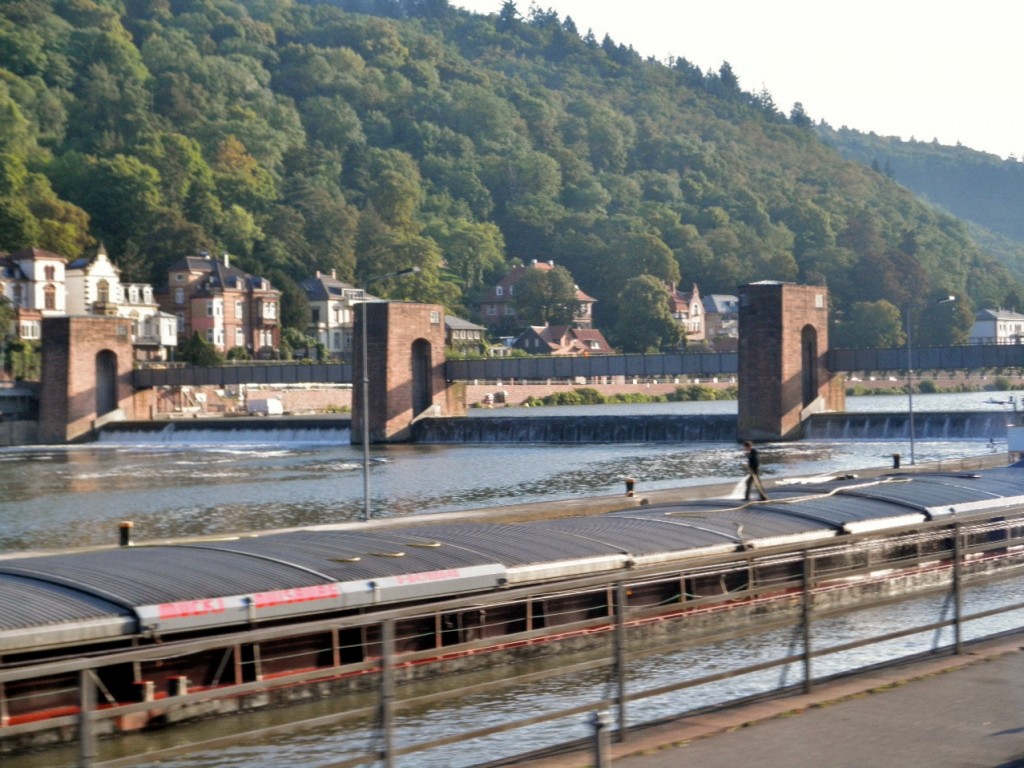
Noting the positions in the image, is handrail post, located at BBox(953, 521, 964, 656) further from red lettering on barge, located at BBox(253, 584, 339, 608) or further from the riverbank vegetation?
the riverbank vegetation

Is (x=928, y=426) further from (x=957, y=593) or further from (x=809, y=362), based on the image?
(x=957, y=593)

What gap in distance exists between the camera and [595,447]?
8256 centimetres

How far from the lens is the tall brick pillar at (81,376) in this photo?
99.3m

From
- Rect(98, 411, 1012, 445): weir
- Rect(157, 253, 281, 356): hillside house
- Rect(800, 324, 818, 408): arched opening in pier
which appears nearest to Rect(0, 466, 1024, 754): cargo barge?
Rect(98, 411, 1012, 445): weir

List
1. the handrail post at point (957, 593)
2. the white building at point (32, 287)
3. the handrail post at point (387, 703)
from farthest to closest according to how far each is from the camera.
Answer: the white building at point (32, 287) < the handrail post at point (957, 593) < the handrail post at point (387, 703)

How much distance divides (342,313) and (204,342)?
35184mm

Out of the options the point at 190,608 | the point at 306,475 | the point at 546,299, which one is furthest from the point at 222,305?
the point at 190,608

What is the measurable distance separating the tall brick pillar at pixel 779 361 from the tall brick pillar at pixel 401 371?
69.5 ft

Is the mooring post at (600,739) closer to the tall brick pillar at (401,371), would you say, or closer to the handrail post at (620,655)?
the handrail post at (620,655)

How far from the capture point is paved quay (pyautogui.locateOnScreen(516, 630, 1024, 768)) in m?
10.3

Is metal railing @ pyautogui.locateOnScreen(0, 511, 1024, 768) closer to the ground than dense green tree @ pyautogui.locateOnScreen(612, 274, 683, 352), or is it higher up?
closer to the ground

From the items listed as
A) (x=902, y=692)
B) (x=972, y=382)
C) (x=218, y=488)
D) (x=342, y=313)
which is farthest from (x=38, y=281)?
(x=902, y=692)

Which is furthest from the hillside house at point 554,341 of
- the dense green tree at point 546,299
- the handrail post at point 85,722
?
the handrail post at point 85,722

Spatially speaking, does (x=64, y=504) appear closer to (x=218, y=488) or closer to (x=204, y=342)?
(x=218, y=488)
